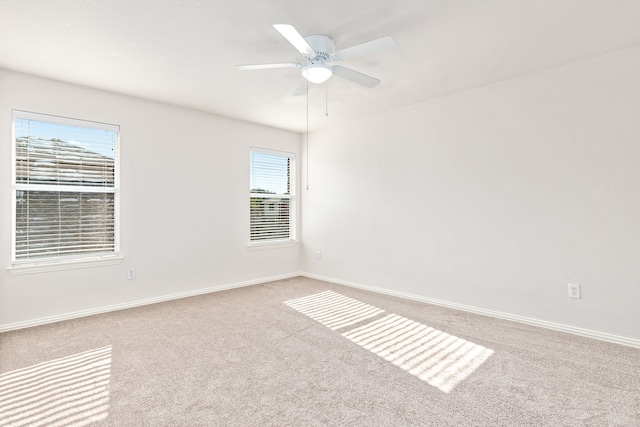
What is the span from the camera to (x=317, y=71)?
256 centimetres

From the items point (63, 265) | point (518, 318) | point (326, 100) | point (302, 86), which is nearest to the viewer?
point (302, 86)

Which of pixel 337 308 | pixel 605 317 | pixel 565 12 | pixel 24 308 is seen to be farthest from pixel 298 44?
pixel 24 308

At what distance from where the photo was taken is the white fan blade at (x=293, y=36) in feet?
6.42

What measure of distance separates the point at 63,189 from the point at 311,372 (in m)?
3.14

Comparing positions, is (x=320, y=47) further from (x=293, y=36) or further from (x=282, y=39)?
(x=293, y=36)

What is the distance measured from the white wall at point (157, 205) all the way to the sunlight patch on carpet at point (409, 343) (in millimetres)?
1470

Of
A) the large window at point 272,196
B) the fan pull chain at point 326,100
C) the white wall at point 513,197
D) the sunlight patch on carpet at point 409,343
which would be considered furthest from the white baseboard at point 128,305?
the fan pull chain at point 326,100

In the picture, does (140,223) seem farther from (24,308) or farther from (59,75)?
(59,75)

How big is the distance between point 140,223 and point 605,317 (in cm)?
476

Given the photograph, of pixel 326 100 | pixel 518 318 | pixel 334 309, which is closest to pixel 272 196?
pixel 326 100

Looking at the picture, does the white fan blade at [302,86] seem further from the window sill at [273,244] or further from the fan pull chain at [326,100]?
the window sill at [273,244]

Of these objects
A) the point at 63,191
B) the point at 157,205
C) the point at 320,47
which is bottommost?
the point at 157,205

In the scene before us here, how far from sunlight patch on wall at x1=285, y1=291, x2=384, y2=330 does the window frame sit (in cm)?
215

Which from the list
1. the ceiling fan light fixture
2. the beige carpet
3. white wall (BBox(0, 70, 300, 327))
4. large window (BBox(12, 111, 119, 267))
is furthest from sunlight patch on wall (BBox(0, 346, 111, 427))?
the ceiling fan light fixture
